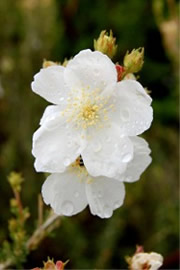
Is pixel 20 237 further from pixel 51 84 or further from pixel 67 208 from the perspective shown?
pixel 51 84

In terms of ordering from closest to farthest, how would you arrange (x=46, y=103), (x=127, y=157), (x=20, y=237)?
(x=127, y=157) → (x=20, y=237) → (x=46, y=103)

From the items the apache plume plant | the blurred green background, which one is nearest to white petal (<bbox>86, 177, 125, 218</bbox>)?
the apache plume plant

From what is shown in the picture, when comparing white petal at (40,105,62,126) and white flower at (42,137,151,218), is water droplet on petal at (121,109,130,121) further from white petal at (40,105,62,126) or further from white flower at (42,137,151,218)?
white petal at (40,105,62,126)

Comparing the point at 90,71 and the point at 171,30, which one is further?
the point at 171,30

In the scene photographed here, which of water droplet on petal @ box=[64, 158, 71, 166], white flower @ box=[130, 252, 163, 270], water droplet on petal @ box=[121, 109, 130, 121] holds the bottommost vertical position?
white flower @ box=[130, 252, 163, 270]

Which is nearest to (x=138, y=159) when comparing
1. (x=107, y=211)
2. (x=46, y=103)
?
(x=107, y=211)

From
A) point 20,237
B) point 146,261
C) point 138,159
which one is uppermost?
point 138,159

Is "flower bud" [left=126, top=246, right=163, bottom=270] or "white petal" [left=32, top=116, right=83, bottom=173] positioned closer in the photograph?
"white petal" [left=32, top=116, right=83, bottom=173]
